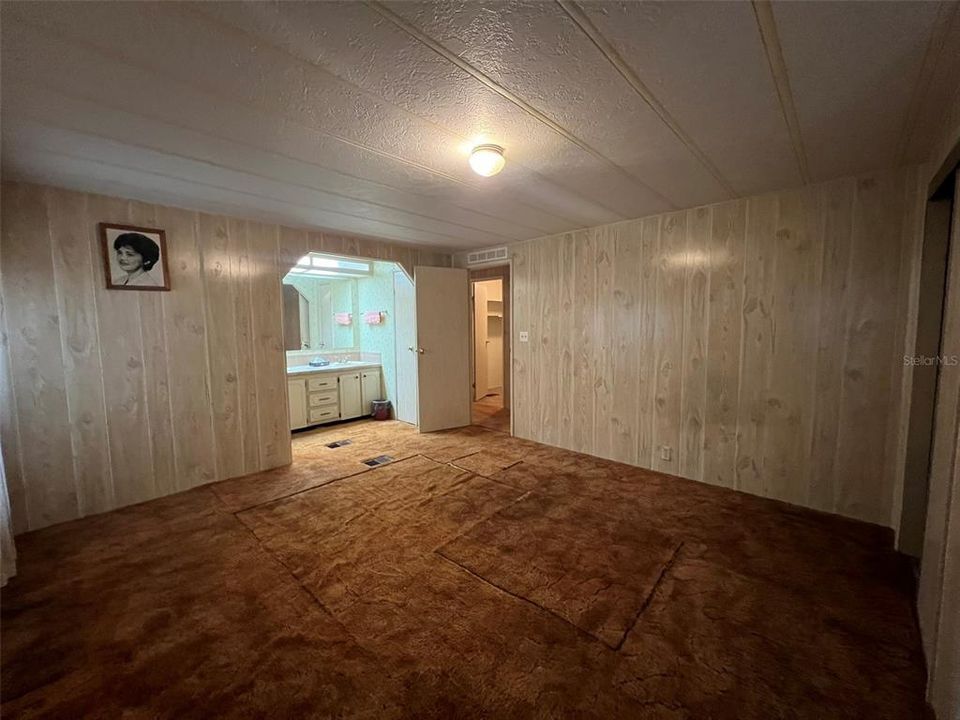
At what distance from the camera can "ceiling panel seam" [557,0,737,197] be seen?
116 centimetres

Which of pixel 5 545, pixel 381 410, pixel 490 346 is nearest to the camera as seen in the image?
pixel 5 545

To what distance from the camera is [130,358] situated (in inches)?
112

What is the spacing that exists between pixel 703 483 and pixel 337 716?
9.73 feet

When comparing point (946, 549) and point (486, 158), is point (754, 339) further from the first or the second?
point (486, 158)

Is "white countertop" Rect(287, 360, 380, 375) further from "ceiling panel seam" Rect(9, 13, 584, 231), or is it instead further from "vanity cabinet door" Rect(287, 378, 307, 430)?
"ceiling panel seam" Rect(9, 13, 584, 231)

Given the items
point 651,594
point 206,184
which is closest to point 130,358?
point 206,184

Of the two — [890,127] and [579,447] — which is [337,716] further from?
[890,127]

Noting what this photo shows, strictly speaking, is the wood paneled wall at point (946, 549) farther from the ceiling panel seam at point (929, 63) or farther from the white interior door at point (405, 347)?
the white interior door at point (405, 347)

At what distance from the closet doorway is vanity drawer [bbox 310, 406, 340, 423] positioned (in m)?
1.90

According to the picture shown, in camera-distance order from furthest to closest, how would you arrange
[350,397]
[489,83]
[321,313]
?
[321,313]
[350,397]
[489,83]

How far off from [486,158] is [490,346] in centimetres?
570

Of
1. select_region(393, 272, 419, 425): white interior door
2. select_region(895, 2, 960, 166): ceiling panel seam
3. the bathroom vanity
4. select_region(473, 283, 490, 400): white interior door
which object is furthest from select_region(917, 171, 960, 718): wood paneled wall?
select_region(473, 283, 490, 400): white interior door

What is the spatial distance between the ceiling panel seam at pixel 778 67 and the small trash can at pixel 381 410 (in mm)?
4920

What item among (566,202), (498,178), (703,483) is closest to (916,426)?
(703,483)
